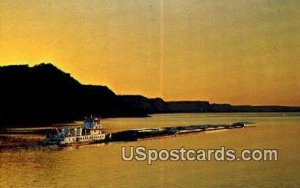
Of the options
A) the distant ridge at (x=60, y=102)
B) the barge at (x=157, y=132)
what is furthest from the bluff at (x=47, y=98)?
the barge at (x=157, y=132)

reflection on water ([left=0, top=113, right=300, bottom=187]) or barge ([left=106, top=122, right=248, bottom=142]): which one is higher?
barge ([left=106, top=122, right=248, bottom=142])

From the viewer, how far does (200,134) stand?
4488mm

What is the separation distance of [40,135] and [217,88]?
1.23 meters

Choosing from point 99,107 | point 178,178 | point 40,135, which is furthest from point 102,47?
point 178,178

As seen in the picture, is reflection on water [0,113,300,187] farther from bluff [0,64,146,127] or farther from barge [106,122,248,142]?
bluff [0,64,146,127]

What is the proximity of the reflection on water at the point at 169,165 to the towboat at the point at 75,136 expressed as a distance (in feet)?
0.19

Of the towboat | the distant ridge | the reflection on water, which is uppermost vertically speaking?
the distant ridge

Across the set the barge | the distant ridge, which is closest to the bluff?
the distant ridge

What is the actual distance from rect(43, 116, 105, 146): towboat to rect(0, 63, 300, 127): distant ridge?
3.2 inches

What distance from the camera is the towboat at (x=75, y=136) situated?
4504 mm

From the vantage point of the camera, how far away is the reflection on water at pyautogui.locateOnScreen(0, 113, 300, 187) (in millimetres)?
4410

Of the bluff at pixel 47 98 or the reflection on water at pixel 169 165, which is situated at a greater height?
the bluff at pixel 47 98

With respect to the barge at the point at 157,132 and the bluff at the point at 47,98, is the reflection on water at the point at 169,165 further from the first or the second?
the bluff at the point at 47,98

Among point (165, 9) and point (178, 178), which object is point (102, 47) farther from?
point (178, 178)
